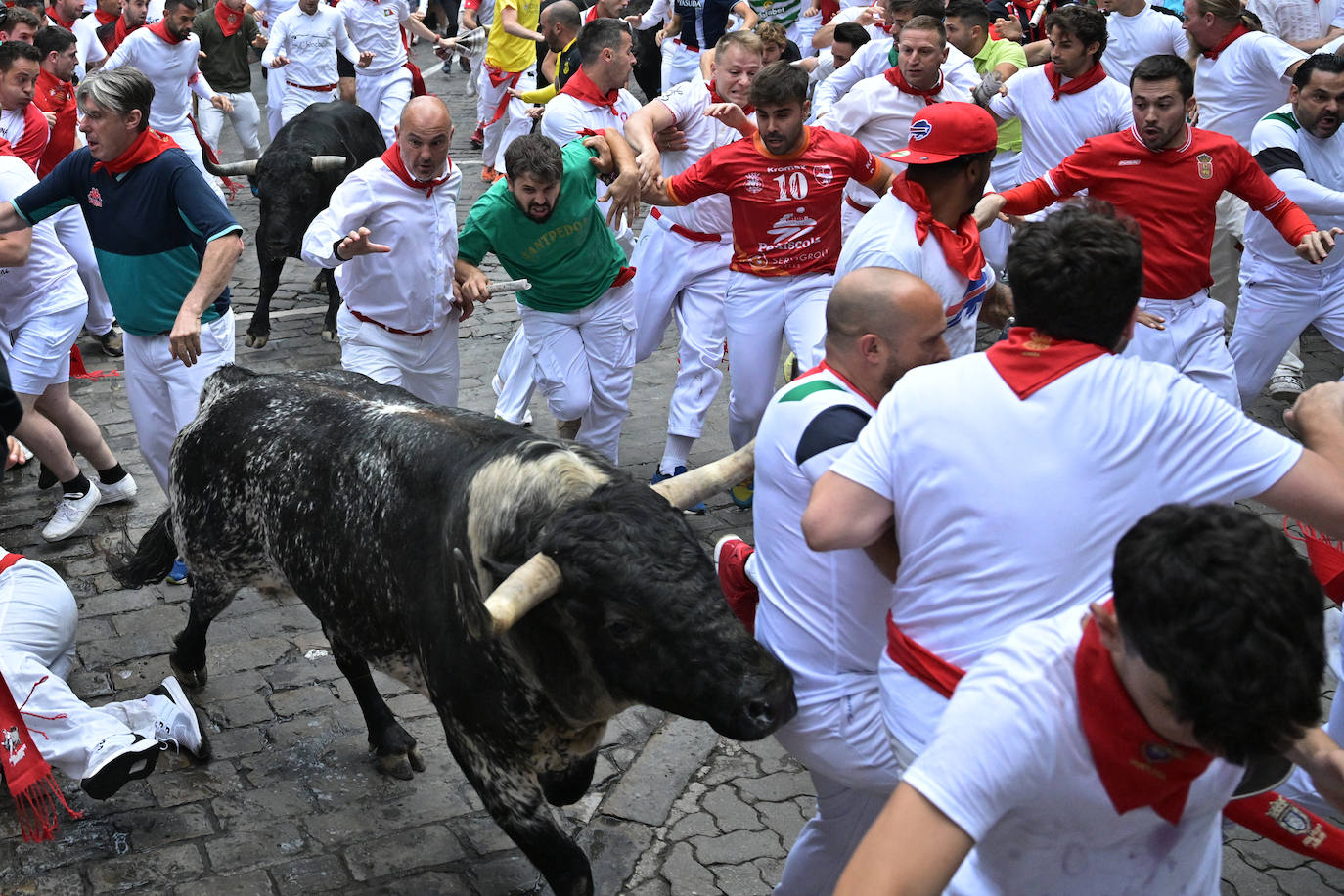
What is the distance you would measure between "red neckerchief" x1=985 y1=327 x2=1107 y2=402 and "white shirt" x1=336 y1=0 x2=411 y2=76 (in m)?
12.1

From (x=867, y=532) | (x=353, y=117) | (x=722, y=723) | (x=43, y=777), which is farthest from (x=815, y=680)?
(x=353, y=117)

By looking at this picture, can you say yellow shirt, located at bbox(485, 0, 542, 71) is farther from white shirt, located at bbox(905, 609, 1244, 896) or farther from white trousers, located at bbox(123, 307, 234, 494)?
white shirt, located at bbox(905, 609, 1244, 896)

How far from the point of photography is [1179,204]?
6.30 meters

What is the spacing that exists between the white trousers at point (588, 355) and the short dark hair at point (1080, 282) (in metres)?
4.42

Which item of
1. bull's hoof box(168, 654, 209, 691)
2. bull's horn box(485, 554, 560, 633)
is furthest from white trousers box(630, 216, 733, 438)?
bull's horn box(485, 554, 560, 633)

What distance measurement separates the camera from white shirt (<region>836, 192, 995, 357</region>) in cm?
508

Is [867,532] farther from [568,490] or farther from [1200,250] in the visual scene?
[1200,250]

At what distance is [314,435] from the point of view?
4.99 metres

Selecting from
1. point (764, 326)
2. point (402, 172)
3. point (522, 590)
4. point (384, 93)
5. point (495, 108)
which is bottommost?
point (495, 108)

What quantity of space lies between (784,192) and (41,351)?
13.4ft

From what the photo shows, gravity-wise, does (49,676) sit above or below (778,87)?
below

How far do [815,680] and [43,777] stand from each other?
2748 mm

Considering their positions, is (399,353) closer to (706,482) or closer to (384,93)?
(706,482)

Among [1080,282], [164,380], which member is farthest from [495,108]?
[1080,282]
